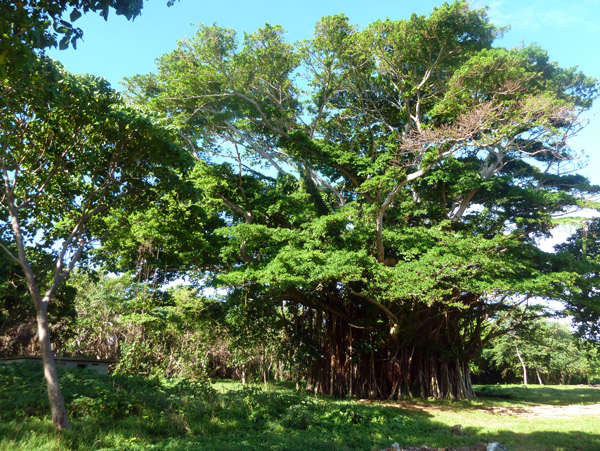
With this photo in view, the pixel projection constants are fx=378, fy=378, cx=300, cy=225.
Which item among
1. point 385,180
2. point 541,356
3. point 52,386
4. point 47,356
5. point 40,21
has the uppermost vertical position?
point 385,180

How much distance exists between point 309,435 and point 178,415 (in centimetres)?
199

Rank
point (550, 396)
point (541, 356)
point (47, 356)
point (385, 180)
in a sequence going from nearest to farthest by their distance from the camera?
1. point (47, 356)
2. point (385, 180)
3. point (550, 396)
4. point (541, 356)

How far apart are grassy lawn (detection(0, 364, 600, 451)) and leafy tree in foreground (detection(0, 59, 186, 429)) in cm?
90

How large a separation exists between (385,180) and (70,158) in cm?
719

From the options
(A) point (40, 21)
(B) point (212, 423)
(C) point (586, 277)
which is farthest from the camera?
(C) point (586, 277)

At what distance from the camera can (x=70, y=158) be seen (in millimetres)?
6203

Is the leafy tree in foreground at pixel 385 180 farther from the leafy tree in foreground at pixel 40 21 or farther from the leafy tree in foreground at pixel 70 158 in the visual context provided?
the leafy tree in foreground at pixel 40 21

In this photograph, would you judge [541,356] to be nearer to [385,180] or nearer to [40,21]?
[385,180]

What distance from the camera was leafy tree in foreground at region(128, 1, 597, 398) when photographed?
32.4ft

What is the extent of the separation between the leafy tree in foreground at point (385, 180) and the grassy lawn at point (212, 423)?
3009 mm

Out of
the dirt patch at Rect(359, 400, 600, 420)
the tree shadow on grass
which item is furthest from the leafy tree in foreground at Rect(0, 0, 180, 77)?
the tree shadow on grass

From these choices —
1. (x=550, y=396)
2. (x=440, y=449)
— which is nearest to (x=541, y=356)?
(x=550, y=396)

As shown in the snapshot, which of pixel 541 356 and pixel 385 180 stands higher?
pixel 385 180

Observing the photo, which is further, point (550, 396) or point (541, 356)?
point (541, 356)
